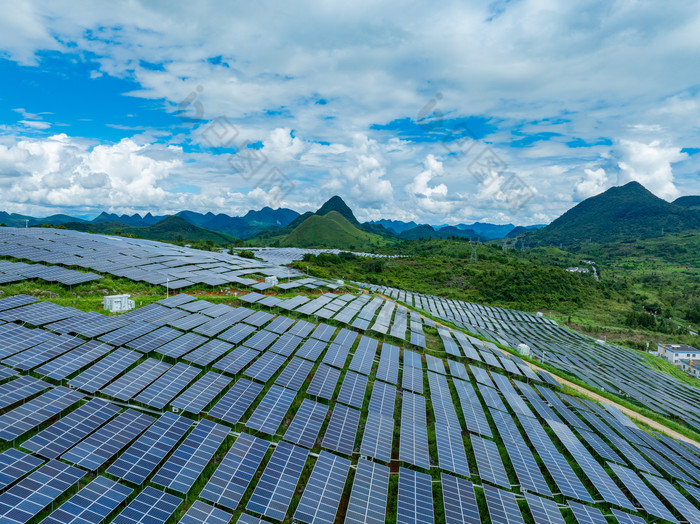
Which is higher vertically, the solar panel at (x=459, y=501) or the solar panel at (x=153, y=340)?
the solar panel at (x=153, y=340)

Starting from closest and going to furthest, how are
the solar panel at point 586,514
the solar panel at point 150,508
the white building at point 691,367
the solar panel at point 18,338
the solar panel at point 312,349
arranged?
the solar panel at point 150,508 → the solar panel at point 586,514 → the solar panel at point 18,338 → the solar panel at point 312,349 → the white building at point 691,367

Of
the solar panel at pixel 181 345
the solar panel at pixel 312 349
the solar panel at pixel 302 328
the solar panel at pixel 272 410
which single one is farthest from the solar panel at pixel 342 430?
the solar panel at pixel 181 345

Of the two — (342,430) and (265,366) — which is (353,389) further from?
(265,366)

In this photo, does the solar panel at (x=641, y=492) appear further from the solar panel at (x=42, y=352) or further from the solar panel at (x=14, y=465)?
the solar panel at (x=42, y=352)

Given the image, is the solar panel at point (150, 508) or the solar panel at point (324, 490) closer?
the solar panel at point (150, 508)

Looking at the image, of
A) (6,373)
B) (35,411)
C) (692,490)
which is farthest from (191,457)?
(692,490)

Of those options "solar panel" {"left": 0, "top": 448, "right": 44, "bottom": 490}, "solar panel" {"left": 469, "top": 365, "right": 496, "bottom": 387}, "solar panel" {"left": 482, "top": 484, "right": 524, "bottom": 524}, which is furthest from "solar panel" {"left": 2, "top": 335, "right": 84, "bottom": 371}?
"solar panel" {"left": 469, "top": 365, "right": 496, "bottom": 387}
